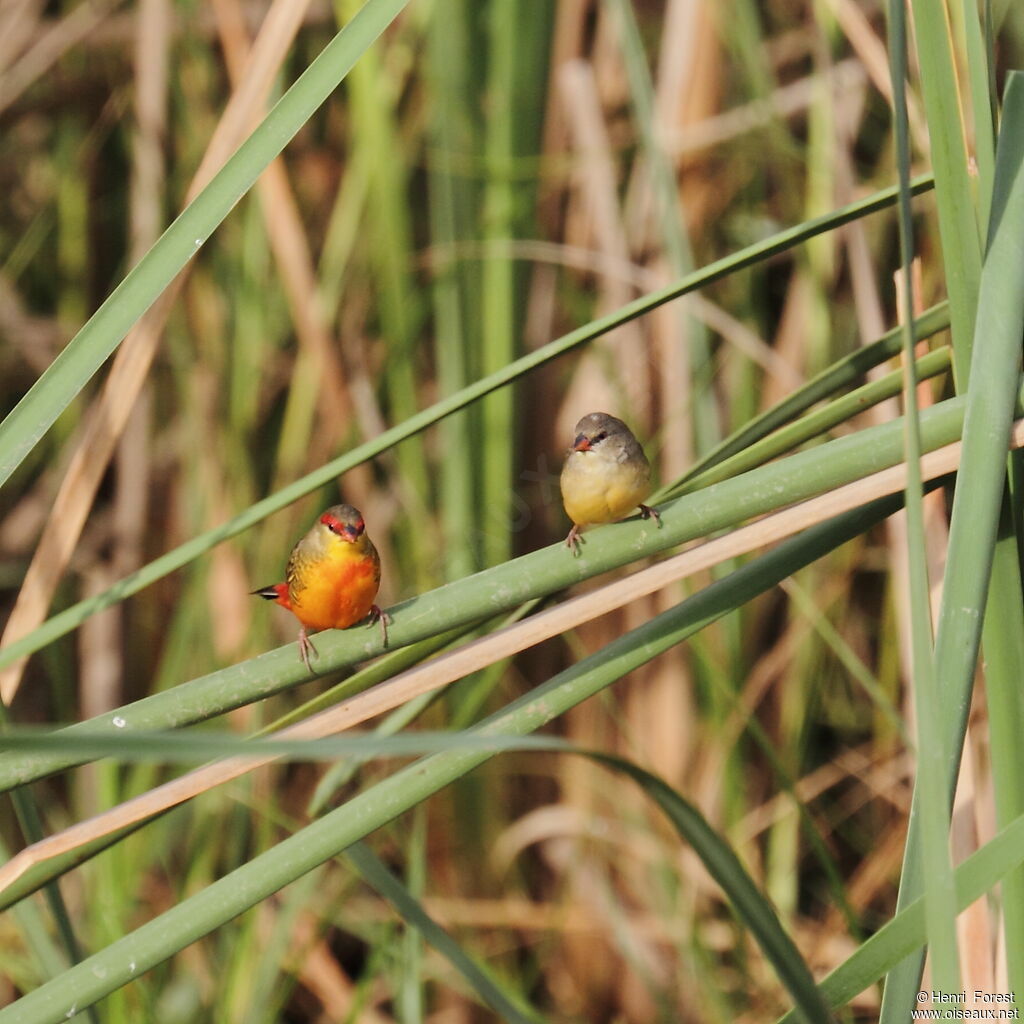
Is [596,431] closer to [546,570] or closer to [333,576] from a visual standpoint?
[333,576]

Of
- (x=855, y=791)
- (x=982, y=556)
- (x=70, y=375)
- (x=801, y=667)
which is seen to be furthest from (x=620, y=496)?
(x=855, y=791)

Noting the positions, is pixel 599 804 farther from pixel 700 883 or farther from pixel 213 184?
pixel 213 184

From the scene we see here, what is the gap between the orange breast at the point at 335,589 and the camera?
171 centimetres

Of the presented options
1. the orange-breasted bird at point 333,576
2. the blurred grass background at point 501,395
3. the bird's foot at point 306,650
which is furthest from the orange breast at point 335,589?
the blurred grass background at point 501,395

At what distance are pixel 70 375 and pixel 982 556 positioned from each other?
0.93 m

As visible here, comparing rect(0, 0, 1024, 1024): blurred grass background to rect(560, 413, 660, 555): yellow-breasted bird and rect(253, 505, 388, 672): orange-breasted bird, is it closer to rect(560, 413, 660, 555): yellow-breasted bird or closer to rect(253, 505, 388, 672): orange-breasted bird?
rect(253, 505, 388, 672): orange-breasted bird

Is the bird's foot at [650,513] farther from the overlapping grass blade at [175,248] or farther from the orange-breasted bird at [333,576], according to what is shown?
the overlapping grass blade at [175,248]

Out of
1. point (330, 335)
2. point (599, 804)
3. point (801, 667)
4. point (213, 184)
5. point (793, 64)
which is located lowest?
point (599, 804)

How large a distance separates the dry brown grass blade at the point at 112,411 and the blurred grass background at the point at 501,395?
0.69 metres

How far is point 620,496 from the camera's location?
1641 millimetres

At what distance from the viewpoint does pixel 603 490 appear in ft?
5.40

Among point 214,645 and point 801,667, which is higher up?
point 214,645

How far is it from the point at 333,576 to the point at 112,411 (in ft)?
1.82

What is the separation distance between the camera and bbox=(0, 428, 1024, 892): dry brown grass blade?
128cm
